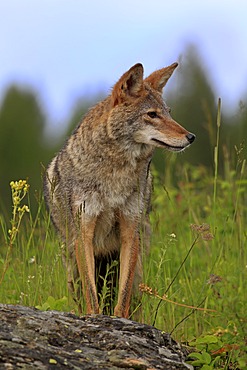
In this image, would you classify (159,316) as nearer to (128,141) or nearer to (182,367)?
(128,141)

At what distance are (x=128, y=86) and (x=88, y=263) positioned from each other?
1565 mm

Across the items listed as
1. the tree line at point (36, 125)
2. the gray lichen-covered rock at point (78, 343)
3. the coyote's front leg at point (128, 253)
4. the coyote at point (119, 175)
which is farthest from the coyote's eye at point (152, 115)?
the tree line at point (36, 125)

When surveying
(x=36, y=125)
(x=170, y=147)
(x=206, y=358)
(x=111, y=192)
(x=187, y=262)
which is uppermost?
(x=170, y=147)

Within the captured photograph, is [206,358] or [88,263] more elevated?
[206,358]

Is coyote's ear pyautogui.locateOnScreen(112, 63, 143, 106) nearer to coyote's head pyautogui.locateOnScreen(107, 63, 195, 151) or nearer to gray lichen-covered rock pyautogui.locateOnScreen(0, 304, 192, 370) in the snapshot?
coyote's head pyautogui.locateOnScreen(107, 63, 195, 151)

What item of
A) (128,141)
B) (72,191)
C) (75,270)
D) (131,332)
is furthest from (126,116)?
(131,332)

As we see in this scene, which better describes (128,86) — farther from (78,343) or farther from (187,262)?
(78,343)

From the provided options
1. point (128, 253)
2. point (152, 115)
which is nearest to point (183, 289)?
point (128, 253)

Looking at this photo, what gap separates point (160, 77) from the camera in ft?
25.4

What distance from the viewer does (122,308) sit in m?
7.23

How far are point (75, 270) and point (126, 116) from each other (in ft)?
4.84

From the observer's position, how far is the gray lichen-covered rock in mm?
4566

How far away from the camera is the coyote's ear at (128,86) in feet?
24.1

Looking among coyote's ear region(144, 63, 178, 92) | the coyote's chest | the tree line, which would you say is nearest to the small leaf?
the coyote's chest
